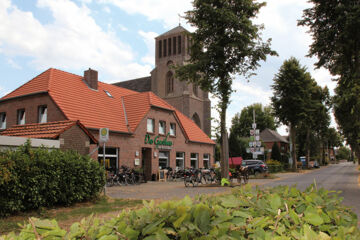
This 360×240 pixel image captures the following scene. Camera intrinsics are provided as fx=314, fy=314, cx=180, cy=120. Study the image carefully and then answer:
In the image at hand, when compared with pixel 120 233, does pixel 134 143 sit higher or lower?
higher

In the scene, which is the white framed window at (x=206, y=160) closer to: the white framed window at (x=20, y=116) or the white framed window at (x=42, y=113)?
the white framed window at (x=42, y=113)

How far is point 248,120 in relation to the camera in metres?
72.3

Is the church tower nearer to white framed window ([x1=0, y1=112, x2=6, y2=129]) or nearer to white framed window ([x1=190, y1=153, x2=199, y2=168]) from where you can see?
white framed window ([x1=190, y1=153, x2=199, y2=168])

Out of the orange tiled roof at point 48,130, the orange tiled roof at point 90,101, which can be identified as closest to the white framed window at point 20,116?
the orange tiled roof at point 90,101

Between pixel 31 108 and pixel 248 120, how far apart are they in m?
56.4

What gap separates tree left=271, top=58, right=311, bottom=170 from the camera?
39750 millimetres

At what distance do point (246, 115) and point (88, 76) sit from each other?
52080 millimetres

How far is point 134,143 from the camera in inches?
963

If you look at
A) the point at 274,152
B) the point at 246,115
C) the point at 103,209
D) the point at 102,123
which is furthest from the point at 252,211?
the point at 246,115

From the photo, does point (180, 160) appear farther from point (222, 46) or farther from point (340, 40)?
point (340, 40)

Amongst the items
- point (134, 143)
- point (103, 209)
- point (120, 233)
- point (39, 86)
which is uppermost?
point (39, 86)

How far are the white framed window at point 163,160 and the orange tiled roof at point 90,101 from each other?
410 cm

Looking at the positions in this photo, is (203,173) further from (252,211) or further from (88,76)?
(252,211)

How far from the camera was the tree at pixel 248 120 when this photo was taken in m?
72.3
